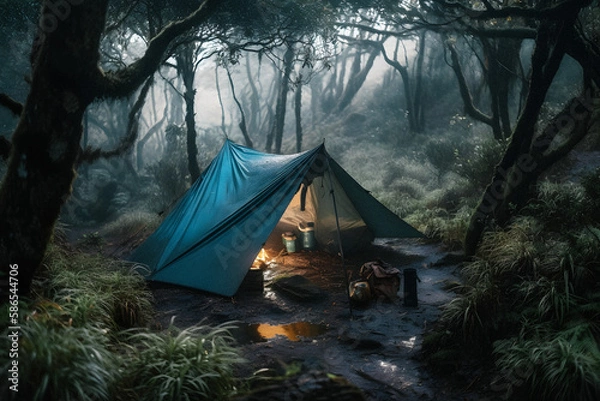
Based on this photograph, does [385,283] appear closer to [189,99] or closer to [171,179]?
[189,99]

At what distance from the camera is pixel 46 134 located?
10.6ft

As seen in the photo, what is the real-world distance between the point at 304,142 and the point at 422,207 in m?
13.2

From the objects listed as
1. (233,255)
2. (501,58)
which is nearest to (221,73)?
(501,58)

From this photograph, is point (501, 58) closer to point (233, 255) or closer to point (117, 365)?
point (233, 255)

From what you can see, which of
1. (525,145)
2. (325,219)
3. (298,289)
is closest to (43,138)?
(298,289)

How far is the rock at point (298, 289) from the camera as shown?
570 centimetres

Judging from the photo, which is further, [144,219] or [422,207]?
[144,219]

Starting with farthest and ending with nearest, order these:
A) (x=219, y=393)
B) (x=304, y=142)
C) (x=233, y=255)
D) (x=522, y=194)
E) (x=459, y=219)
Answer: (x=304, y=142)
(x=459, y=219)
(x=522, y=194)
(x=233, y=255)
(x=219, y=393)

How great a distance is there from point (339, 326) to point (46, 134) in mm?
3485

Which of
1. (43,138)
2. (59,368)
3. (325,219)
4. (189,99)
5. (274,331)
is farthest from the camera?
(189,99)

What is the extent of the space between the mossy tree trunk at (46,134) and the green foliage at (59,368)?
0.82m

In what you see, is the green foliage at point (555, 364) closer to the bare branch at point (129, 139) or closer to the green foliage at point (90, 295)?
the green foliage at point (90, 295)

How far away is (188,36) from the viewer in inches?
362

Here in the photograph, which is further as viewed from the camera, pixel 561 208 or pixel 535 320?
pixel 561 208
